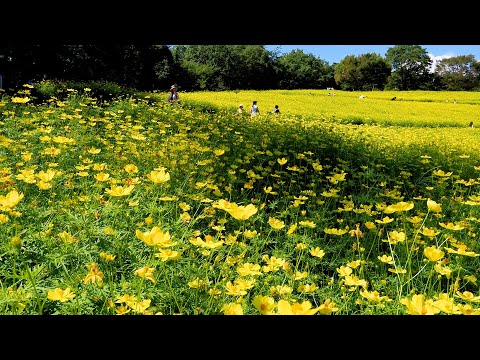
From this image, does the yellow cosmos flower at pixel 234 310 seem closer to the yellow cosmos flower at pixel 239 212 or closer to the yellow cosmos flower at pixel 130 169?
the yellow cosmos flower at pixel 239 212

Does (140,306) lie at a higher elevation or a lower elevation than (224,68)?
lower

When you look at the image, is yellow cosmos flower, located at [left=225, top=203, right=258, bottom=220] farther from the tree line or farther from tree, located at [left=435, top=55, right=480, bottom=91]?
tree, located at [left=435, top=55, right=480, bottom=91]

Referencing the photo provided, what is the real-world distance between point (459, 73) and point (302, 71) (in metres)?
22.2

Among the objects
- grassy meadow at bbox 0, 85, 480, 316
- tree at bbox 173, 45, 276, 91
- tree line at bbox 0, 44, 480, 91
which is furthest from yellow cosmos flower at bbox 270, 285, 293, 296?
tree at bbox 173, 45, 276, 91

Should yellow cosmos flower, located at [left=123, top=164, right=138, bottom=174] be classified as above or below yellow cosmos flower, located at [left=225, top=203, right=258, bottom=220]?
above

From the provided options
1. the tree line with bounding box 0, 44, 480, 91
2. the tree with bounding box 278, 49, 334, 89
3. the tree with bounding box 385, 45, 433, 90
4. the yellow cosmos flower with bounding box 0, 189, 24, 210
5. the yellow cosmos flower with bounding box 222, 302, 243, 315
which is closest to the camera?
the yellow cosmos flower with bounding box 222, 302, 243, 315

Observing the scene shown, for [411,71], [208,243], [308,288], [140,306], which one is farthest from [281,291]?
[411,71]

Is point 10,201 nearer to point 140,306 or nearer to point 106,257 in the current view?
point 106,257

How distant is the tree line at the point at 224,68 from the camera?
14258mm

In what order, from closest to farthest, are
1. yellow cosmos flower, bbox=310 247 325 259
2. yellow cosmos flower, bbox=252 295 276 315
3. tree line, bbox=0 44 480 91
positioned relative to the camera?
1. yellow cosmos flower, bbox=252 295 276 315
2. yellow cosmos flower, bbox=310 247 325 259
3. tree line, bbox=0 44 480 91

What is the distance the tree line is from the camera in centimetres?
1426

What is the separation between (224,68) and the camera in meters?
25.7

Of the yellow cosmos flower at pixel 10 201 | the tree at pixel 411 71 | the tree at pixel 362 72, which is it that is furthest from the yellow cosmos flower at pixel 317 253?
the tree at pixel 411 71
